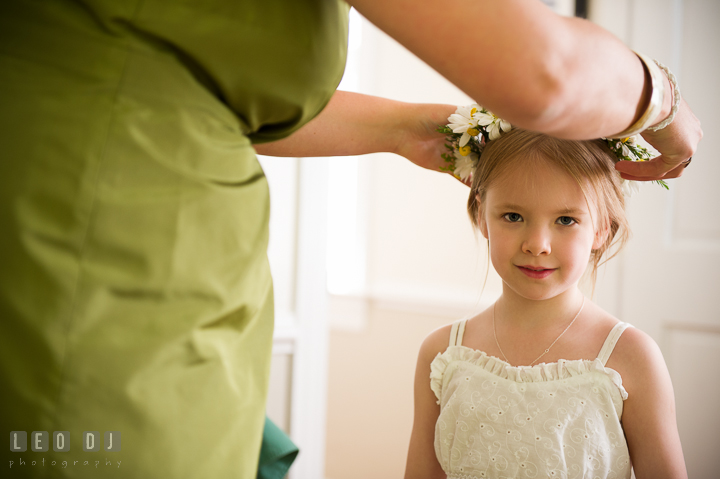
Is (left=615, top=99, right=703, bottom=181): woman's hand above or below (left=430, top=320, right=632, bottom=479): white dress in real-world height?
above

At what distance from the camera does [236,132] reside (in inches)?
24.6

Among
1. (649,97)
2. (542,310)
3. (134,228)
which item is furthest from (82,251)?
(542,310)

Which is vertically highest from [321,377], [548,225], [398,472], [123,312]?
[548,225]

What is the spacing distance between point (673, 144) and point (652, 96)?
247mm

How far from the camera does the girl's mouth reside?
3.64 ft

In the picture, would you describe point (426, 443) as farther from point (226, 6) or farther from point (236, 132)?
point (226, 6)

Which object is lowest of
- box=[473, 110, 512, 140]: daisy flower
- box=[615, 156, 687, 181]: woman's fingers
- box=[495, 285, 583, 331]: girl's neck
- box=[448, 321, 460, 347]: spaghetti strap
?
box=[448, 321, 460, 347]: spaghetti strap

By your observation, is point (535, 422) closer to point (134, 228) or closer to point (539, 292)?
point (539, 292)

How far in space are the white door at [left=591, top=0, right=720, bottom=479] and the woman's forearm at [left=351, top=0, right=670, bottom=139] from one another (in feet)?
5.57

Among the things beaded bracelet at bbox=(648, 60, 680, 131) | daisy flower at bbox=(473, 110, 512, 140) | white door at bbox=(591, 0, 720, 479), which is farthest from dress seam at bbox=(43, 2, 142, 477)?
white door at bbox=(591, 0, 720, 479)

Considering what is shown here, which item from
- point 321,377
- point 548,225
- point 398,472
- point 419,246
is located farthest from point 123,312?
point 398,472

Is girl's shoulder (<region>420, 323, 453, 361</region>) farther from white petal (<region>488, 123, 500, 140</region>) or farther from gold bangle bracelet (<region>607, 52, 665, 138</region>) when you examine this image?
gold bangle bracelet (<region>607, 52, 665, 138</region>)

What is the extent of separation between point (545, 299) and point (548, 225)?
0.61ft

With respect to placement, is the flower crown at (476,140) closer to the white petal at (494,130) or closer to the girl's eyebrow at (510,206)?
the white petal at (494,130)
